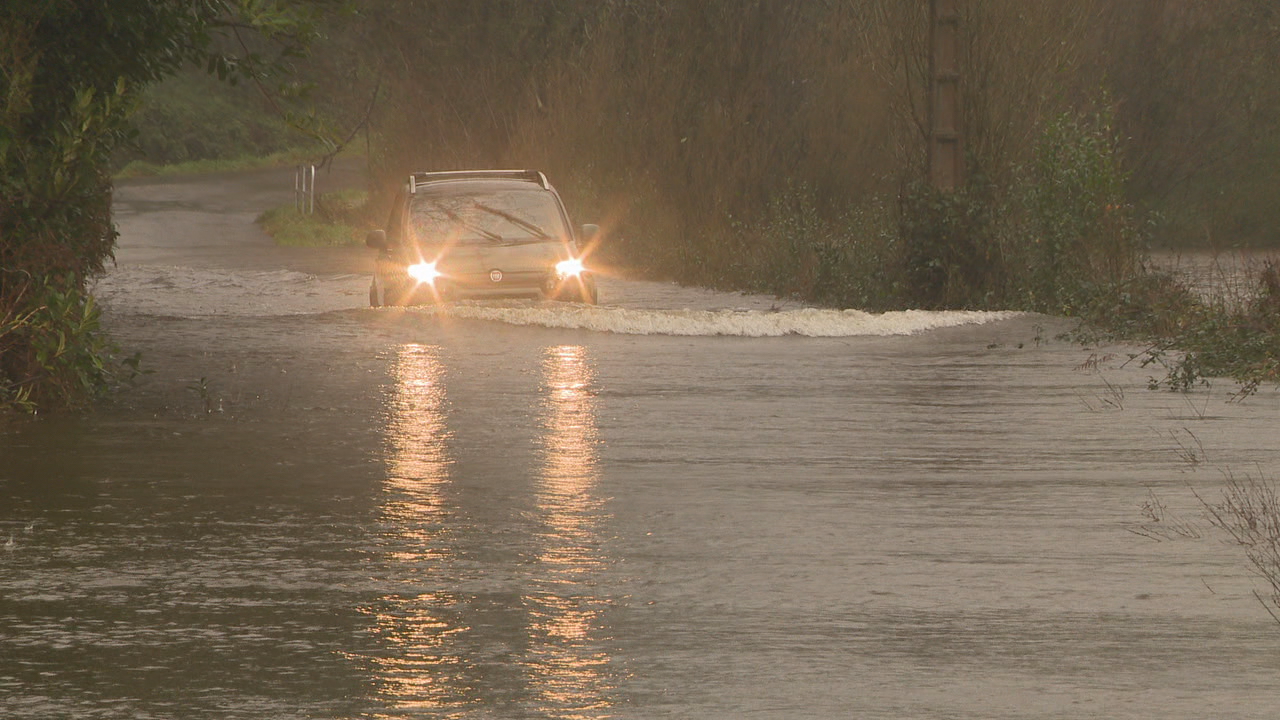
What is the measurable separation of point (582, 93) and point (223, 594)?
31098 millimetres

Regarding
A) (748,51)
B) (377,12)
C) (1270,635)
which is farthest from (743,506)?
(377,12)

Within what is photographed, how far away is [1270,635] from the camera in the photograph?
305 inches

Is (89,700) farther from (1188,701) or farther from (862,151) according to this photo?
(862,151)

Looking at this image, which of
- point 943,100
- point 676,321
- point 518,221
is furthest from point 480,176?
point 943,100

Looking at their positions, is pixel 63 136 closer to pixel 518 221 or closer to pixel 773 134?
pixel 518 221

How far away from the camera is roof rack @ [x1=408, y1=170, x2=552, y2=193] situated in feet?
74.7

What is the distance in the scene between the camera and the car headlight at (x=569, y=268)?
70.9ft

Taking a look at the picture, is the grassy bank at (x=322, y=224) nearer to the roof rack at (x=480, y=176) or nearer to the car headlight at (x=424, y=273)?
the roof rack at (x=480, y=176)

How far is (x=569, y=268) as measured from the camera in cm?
2169

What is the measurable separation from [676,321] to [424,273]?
2.50 metres

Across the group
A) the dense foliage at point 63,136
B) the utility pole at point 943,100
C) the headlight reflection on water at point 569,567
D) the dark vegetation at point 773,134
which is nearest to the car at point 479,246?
the dark vegetation at point 773,134

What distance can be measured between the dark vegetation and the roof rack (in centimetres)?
120

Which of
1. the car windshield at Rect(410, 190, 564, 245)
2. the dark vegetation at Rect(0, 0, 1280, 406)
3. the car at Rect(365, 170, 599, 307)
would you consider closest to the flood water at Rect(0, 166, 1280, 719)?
the dark vegetation at Rect(0, 0, 1280, 406)

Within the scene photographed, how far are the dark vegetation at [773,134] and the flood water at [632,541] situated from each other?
1642 mm
